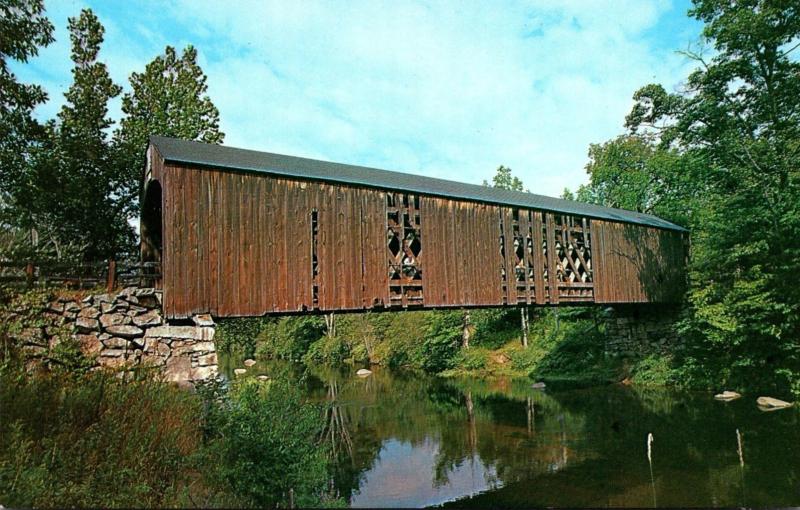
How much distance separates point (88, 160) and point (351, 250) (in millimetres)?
10975

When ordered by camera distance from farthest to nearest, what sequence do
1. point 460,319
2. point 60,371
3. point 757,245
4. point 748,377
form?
point 460,319 < point 748,377 < point 757,245 < point 60,371

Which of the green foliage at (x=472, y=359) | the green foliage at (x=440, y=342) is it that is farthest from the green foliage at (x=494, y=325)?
the green foliage at (x=472, y=359)

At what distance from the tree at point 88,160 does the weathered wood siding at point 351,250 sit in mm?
7024

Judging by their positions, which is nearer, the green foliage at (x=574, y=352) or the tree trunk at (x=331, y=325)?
the green foliage at (x=574, y=352)

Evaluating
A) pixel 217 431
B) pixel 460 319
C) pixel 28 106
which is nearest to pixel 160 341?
pixel 217 431

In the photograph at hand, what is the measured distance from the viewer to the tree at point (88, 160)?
52.5 feet

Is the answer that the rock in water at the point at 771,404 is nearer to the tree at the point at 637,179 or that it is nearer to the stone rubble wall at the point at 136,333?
the stone rubble wall at the point at 136,333

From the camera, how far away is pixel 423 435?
11.6 metres

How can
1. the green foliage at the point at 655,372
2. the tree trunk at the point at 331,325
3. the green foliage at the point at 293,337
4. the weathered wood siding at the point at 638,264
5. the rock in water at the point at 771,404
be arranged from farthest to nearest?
the green foliage at the point at 293,337
the tree trunk at the point at 331,325
the green foliage at the point at 655,372
the weathered wood siding at the point at 638,264
the rock in water at the point at 771,404

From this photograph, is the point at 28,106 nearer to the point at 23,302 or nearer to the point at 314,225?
the point at 23,302

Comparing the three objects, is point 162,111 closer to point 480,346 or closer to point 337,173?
point 337,173

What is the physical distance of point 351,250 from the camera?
1090 cm

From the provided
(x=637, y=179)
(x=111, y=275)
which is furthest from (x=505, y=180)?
(x=111, y=275)

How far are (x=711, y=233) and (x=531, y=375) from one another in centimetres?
893
